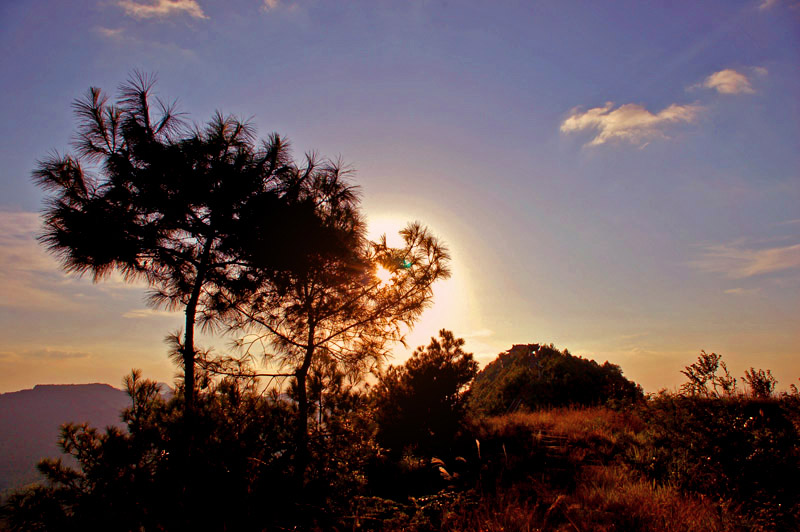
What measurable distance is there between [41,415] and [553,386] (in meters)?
260

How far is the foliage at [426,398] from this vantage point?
11344mm

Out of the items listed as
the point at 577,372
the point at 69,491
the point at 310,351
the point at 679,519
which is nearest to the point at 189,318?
the point at 310,351

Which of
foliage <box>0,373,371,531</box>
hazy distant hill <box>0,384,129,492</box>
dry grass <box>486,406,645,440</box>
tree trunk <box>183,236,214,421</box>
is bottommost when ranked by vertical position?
hazy distant hill <box>0,384,129,492</box>

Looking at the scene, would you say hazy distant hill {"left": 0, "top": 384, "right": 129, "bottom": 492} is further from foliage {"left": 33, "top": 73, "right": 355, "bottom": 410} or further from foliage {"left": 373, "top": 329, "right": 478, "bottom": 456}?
foliage {"left": 33, "top": 73, "right": 355, "bottom": 410}

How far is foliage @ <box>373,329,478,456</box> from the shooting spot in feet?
37.2

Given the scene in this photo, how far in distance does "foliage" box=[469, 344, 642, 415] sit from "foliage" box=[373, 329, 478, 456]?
238 cm

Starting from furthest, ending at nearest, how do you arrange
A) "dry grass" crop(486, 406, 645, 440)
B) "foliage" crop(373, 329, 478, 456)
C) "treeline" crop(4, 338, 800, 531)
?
"foliage" crop(373, 329, 478, 456) < "dry grass" crop(486, 406, 645, 440) < "treeline" crop(4, 338, 800, 531)

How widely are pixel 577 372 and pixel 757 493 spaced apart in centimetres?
1355

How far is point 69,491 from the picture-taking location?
145 inches

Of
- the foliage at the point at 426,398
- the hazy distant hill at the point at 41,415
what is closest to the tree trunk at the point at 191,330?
the foliage at the point at 426,398

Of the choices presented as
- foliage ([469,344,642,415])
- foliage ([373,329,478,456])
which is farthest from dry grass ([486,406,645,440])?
foliage ([469,344,642,415])

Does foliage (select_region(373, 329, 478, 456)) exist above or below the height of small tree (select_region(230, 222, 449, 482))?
below

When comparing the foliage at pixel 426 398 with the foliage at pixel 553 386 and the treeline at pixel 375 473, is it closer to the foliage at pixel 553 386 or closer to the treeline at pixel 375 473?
the treeline at pixel 375 473

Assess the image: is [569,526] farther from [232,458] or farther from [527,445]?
[527,445]
